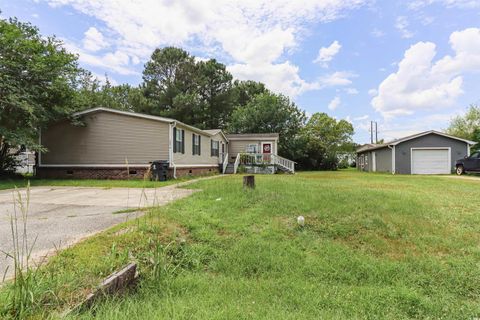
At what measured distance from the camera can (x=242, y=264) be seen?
363cm

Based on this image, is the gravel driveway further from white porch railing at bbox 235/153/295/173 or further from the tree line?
white porch railing at bbox 235/153/295/173

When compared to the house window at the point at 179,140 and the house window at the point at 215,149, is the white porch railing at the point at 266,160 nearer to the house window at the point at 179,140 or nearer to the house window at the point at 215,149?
the house window at the point at 215,149

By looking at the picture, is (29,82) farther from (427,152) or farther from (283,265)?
(427,152)

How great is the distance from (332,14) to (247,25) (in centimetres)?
404

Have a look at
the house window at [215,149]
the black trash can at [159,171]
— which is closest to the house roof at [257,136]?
the house window at [215,149]

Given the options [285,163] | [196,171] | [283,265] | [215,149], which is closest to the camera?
[283,265]

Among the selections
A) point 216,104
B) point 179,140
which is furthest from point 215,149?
point 216,104

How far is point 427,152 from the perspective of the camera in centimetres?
2006

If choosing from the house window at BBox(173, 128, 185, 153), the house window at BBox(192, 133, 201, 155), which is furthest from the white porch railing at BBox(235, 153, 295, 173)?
the house window at BBox(173, 128, 185, 153)

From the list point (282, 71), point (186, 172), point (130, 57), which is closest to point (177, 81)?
point (130, 57)

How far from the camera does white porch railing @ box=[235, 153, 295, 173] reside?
66.9 ft

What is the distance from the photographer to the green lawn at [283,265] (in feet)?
8.16

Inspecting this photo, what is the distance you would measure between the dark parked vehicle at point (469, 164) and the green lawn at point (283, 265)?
15.0 meters

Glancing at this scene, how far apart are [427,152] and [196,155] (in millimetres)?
16945
